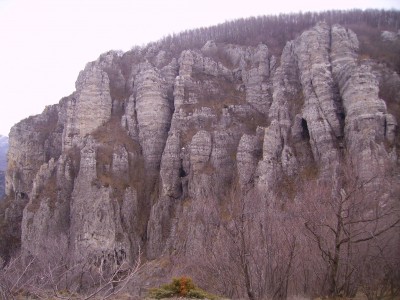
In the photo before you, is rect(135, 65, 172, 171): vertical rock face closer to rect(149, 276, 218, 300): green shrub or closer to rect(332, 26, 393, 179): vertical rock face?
rect(332, 26, 393, 179): vertical rock face

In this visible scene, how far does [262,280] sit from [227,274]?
3719 millimetres

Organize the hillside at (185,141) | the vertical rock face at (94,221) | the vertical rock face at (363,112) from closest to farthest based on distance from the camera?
the vertical rock face at (363,112) < the hillside at (185,141) < the vertical rock face at (94,221)

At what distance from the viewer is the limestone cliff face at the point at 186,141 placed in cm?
5853

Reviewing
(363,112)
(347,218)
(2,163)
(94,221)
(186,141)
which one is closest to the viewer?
(347,218)

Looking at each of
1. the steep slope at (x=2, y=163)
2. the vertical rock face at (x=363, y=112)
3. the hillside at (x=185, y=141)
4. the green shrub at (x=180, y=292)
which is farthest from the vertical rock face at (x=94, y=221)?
the steep slope at (x=2, y=163)

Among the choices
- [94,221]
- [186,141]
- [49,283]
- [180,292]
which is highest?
[186,141]

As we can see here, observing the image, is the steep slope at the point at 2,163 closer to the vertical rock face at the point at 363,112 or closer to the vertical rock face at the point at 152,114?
the vertical rock face at the point at 152,114

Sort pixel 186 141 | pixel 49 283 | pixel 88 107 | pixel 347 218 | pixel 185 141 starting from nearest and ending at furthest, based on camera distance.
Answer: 1. pixel 49 283
2. pixel 347 218
3. pixel 186 141
4. pixel 185 141
5. pixel 88 107

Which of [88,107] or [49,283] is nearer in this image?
[49,283]

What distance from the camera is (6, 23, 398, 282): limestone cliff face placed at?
2304 inches

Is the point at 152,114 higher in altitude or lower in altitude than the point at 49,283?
higher

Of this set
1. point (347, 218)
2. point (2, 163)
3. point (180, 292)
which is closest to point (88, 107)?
point (180, 292)

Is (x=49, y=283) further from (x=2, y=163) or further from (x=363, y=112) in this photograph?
(x=2, y=163)

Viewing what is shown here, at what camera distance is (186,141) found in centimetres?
6950
